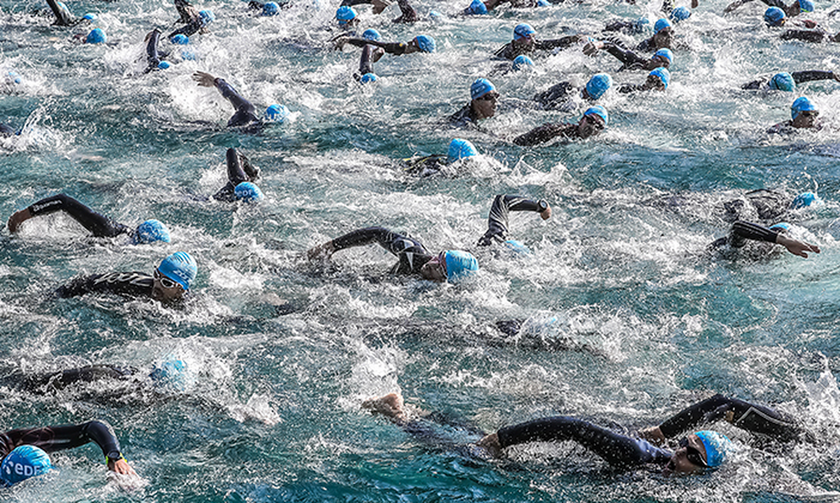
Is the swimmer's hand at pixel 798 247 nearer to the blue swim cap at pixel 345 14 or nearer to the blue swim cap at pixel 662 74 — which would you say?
the blue swim cap at pixel 662 74

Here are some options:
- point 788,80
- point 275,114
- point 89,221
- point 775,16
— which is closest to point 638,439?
point 89,221

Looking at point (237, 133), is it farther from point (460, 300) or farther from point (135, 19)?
point (135, 19)

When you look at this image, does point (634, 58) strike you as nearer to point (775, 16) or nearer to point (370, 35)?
point (775, 16)

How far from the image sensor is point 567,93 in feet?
50.2

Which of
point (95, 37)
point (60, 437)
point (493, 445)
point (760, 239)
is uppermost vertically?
point (60, 437)

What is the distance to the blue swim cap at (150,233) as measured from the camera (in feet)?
33.2

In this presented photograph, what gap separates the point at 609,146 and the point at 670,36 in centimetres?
637

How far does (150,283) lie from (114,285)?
368 mm

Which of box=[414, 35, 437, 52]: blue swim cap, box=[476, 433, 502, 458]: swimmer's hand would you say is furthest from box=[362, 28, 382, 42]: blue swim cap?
box=[476, 433, 502, 458]: swimmer's hand

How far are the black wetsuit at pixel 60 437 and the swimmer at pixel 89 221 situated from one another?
4191 mm

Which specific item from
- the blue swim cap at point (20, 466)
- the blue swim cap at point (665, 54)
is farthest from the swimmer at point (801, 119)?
the blue swim cap at point (20, 466)

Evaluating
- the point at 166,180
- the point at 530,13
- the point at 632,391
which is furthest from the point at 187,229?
the point at 530,13

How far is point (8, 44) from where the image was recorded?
1911 centimetres

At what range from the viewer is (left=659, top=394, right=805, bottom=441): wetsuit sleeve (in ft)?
21.9
